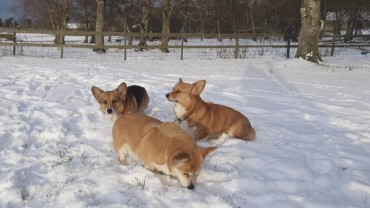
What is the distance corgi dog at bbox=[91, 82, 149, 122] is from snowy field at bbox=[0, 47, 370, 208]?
0.24 m

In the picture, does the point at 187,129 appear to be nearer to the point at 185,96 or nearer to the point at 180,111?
the point at 180,111

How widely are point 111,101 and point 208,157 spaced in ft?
6.59

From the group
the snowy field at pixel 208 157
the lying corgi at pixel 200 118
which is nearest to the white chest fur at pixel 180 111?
the lying corgi at pixel 200 118

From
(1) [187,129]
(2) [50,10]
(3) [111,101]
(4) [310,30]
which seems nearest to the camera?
(1) [187,129]

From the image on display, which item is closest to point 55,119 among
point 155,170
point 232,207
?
point 155,170

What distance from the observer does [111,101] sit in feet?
19.6

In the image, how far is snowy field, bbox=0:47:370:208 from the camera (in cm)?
362

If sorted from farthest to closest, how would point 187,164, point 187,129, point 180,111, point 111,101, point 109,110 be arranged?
point 111,101
point 109,110
point 180,111
point 187,129
point 187,164

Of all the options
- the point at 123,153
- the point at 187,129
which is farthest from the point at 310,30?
the point at 123,153

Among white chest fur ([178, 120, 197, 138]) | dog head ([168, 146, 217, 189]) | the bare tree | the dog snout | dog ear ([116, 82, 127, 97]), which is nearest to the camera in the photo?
dog head ([168, 146, 217, 189])

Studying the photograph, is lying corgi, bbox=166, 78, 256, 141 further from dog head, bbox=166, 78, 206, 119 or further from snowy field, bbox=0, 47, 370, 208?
snowy field, bbox=0, 47, 370, 208

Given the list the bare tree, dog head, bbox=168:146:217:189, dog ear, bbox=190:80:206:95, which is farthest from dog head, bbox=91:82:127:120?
the bare tree

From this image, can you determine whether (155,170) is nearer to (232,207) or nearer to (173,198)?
(173,198)

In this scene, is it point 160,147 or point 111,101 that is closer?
point 160,147
